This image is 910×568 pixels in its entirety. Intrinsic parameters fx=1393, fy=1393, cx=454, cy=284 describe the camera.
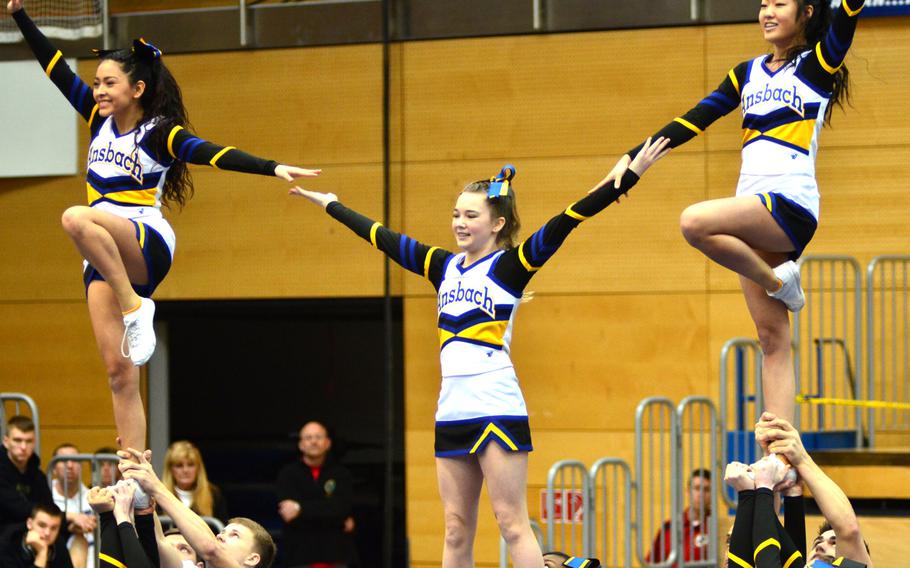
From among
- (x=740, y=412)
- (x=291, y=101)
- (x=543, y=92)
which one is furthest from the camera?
(x=291, y=101)

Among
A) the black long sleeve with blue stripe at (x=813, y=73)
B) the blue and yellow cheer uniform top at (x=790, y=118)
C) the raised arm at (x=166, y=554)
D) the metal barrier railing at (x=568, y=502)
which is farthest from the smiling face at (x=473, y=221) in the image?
the metal barrier railing at (x=568, y=502)

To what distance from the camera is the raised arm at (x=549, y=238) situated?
438 centimetres

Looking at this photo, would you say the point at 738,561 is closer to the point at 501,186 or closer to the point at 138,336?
the point at 501,186

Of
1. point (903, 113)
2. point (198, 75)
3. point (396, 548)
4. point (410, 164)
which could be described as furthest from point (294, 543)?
point (903, 113)

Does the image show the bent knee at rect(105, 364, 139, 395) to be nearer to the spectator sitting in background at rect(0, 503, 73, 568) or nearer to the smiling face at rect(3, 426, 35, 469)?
the spectator sitting in background at rect(0, 503, 73, 568)

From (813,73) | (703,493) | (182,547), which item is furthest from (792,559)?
(703,493)

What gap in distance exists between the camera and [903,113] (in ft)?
26.7

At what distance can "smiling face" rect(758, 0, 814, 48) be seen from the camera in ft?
14.6

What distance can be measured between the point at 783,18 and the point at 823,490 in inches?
62.0

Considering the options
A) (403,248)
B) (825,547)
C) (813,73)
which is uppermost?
(813,73)

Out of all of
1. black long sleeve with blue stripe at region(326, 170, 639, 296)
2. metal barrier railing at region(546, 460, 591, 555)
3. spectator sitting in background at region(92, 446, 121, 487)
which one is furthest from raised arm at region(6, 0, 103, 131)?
metal barrier railing at region(546, 460, 591, 555)

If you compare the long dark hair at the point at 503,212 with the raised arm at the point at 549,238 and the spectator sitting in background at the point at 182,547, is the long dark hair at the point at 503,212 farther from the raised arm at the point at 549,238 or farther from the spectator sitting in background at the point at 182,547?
the spectator sitting in background at the point at 182,547

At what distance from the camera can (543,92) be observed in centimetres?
862

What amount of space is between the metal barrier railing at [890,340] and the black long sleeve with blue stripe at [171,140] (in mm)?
3935
